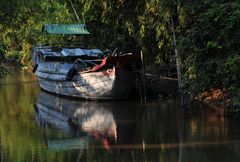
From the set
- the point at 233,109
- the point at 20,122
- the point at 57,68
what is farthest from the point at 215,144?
the point at 57,68

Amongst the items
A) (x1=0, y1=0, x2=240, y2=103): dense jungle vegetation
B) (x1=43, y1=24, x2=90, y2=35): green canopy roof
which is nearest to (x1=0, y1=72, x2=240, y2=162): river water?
(x1=0, y1=0, x2=240, y2=103): dense jungle vegetation

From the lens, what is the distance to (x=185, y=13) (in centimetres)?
1812

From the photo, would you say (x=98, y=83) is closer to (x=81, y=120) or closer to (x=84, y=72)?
(x=84, y=72)

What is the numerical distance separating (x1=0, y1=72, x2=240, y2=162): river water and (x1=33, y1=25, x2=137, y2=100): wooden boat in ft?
2.92

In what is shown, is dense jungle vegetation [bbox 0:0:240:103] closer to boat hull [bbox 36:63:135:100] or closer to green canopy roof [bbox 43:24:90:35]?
boat hull [bbox 36:63:135:100]

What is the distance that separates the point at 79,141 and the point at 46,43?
21897mm

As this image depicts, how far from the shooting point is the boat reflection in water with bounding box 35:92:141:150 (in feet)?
50.3

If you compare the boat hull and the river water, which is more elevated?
the boat hull

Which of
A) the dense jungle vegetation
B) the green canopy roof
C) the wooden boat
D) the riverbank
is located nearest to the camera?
the dense jungle vegetation

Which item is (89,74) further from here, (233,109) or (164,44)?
(233,109)

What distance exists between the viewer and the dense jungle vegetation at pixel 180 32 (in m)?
11.8

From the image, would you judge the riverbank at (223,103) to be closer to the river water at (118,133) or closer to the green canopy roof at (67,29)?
the river water at (118,133)

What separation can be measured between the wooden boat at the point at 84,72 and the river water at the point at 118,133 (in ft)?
2.92

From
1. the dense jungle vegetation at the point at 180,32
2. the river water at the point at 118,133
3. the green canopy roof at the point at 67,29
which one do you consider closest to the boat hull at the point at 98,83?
the river water at the point at 118,133
